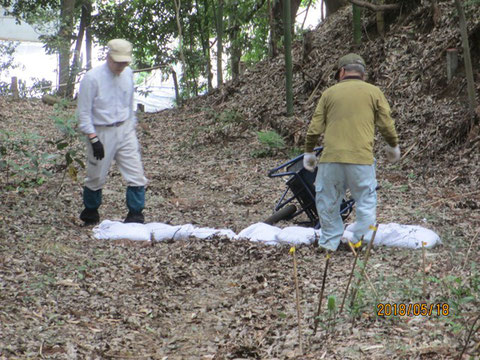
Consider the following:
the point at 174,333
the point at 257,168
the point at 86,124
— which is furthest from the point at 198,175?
the point at 174,333

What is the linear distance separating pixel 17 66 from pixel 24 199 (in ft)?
48.7

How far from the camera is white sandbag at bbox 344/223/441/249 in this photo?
224 inches

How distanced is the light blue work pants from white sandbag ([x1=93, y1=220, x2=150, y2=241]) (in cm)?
188

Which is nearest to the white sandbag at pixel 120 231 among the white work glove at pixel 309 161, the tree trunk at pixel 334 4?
the white work glove at pixel 309 161

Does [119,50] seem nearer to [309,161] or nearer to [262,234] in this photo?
[309,161]

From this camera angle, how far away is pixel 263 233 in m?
6.27

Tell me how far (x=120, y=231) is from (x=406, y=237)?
9.29 ft

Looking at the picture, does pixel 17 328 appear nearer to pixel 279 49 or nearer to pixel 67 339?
pixel 67 339

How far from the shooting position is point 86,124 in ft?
20.7

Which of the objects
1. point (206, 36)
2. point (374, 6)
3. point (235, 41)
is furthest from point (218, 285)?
point (206, 36)

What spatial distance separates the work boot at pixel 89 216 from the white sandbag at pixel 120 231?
307 mm

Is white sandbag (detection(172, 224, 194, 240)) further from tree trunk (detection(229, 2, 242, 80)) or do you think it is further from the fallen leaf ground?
tree trunk (detection(229, 2, 242, 80))

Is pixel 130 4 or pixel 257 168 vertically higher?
pixel 130 4
